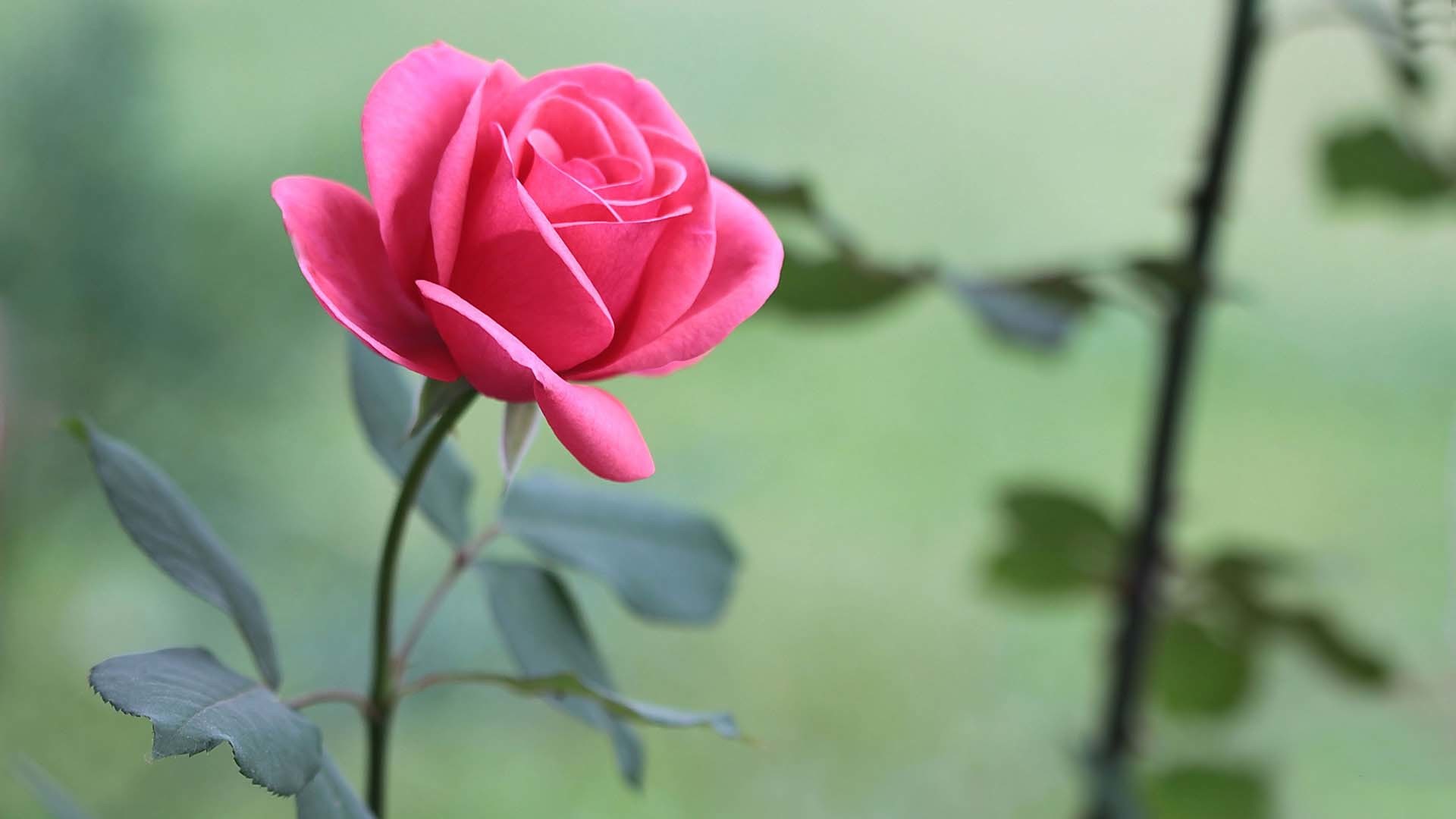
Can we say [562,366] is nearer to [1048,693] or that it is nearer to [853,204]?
[1048,693]

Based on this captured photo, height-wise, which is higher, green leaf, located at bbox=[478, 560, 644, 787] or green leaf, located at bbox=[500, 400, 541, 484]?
green leaf, located at bbox=[500, 400, 541, 484]

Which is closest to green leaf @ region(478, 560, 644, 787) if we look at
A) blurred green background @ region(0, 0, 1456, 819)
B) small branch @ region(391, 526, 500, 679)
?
small branch @ region(391, 526, 500, 679)

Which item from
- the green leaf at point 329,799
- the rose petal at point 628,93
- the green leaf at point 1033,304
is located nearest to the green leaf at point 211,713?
the green leaf at point 329,799

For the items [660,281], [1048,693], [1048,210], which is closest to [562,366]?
[660,281]

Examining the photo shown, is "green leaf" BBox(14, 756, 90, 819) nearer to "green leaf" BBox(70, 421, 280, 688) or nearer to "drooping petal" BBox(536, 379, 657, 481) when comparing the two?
"green leaf" BBox(70, 421, 280, 688)

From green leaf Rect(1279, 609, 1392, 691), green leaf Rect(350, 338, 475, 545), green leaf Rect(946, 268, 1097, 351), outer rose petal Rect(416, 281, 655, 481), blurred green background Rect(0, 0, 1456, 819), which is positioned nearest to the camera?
outer rose petal Rect(416, 281, 655, 481)

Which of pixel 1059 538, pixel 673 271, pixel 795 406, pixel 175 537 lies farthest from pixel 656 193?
pixel 795 406
